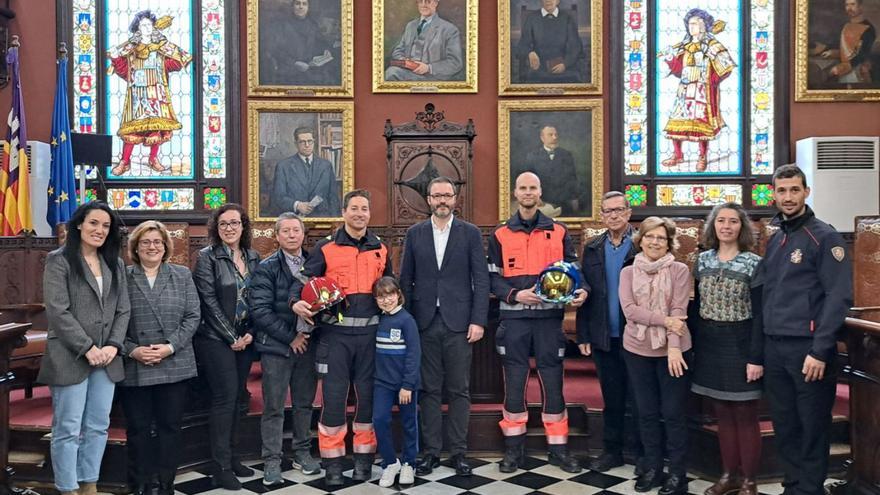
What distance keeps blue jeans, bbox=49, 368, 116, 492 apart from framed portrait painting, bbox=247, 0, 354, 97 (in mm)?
4761

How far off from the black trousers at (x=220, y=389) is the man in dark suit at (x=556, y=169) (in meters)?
4.53

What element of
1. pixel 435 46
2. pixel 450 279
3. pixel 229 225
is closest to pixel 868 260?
pixel 450 279

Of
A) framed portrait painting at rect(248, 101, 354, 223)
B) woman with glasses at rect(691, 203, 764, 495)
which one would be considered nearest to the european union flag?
framed portrait painting at rect(248, 101, 354, 223)

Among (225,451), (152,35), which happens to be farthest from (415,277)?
(152,35)

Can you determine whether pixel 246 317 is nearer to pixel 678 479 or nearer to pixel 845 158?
pixel 678 479

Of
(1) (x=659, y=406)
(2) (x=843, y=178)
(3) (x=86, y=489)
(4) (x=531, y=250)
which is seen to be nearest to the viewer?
(3) (x=86, y=489)

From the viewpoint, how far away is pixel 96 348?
11.5 ft

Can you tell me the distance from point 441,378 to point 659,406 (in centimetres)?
125

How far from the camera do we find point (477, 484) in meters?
4.16

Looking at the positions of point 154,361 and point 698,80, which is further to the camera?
point 698,80

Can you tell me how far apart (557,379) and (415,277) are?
1.05m

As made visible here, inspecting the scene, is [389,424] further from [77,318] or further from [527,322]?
[77,318]

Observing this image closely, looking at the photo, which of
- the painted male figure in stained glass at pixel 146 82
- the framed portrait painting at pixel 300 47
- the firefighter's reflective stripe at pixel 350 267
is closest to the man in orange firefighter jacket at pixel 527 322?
the firefighter's reflective stripe at pixel 350 267

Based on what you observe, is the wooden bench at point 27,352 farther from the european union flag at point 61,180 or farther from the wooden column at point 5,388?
the european union flag at point 61,180
